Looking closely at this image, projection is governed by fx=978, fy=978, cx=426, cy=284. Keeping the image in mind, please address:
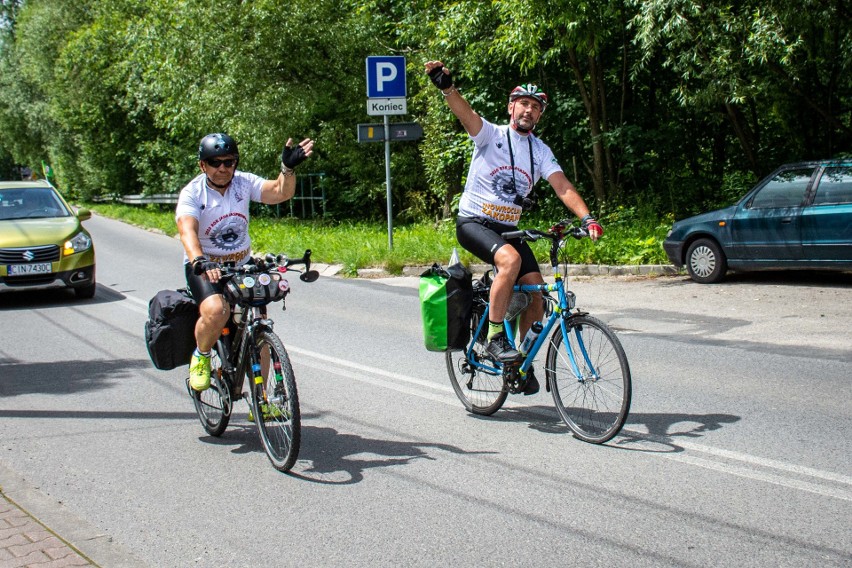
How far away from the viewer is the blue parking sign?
1586 cm

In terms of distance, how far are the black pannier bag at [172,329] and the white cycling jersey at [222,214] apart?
271 mm

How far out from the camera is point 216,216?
5707mm

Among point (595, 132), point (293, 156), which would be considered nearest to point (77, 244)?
point (293, 156)

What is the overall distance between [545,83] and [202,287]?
16.0m

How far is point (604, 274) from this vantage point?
46.9 feet

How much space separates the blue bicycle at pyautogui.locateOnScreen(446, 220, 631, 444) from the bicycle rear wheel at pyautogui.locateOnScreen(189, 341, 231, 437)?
5.12 feet

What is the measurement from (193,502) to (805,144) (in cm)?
1550

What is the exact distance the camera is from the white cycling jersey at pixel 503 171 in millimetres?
6023

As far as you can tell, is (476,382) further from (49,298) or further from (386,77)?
(386,77)

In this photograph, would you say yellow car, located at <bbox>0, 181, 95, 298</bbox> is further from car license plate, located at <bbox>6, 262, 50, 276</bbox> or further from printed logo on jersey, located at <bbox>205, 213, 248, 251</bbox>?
printed logo on jersey, located at <bbox>205, 213, 248, 251</bbox>

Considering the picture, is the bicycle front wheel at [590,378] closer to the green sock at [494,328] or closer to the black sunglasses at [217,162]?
the green sock at [494,328]

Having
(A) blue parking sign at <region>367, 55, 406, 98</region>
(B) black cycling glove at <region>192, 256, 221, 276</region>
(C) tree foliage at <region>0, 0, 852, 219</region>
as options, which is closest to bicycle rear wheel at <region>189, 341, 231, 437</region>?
(B) black cycling glove at <region>192, 256, 221, 276</region>

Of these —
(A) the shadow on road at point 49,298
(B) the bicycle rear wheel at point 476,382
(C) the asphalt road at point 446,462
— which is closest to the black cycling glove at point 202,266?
(C) the asphalt road at point 446,462

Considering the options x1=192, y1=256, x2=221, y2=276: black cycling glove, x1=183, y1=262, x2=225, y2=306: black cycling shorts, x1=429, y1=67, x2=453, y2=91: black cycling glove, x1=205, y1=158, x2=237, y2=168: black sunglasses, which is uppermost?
x1=429, y1=67, x2=453, y2=91: black cycling glove
